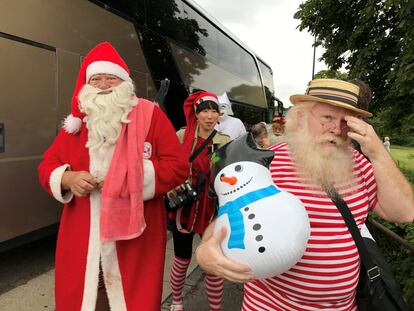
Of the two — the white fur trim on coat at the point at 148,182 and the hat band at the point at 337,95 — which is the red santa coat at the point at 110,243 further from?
the hat band at the point at 337,95

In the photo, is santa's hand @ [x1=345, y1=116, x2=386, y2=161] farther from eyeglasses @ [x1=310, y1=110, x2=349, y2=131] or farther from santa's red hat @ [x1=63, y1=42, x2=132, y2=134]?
santa's red hat @ [x1=63, y1=42, x2=132, y2=134]

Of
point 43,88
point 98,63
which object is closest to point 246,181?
point 98,63

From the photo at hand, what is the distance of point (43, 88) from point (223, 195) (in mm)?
3436

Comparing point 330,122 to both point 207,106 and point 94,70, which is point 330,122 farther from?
point 207,106

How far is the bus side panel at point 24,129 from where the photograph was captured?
3.82 m

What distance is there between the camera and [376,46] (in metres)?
5.89

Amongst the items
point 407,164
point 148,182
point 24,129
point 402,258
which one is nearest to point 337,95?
point 148,182

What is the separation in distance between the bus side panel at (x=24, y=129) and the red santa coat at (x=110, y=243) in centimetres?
197

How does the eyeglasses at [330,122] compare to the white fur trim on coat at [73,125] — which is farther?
the white fur trim on coat at [73,125]

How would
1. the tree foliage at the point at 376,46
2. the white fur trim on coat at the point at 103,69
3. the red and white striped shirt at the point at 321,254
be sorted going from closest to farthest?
the red and white striped shirt at the point at 321,254, the white fur trim on coat at the point at 103,69, the tree foliage at the point at 376,46

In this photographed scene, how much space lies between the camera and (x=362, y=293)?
161 cm

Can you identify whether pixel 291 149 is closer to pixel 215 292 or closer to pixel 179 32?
pixel 215 292

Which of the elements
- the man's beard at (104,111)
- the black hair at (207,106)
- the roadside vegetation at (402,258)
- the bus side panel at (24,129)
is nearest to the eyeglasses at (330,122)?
the man's beard at (104,111)

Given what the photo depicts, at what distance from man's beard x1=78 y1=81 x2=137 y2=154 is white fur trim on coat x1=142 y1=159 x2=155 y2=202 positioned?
22cm
